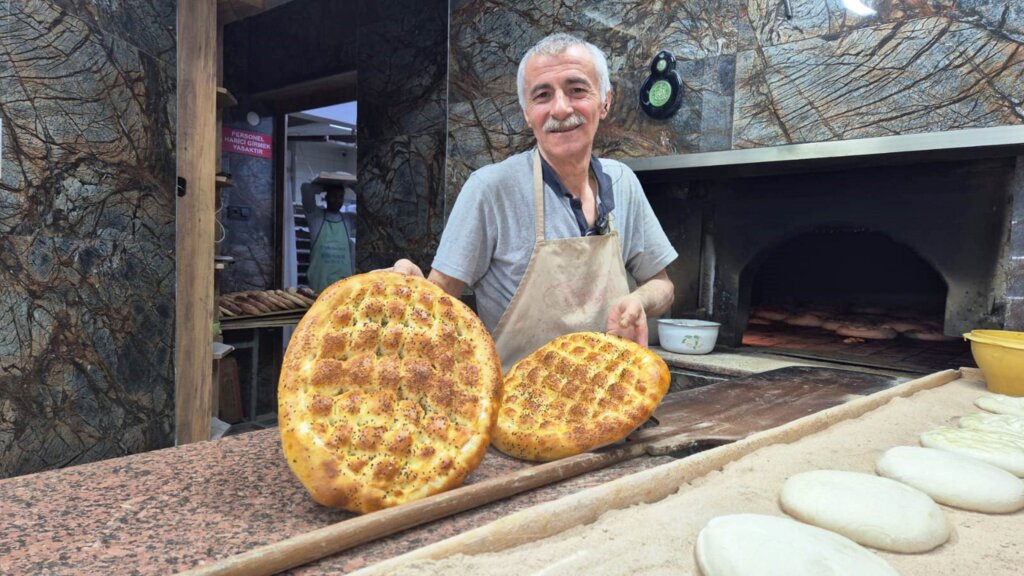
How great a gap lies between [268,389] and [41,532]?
4994 millimetres

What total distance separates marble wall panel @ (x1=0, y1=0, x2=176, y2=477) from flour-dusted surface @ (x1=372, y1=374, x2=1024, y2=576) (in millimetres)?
2308

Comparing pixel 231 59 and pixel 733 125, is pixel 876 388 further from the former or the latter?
pixel 231 59

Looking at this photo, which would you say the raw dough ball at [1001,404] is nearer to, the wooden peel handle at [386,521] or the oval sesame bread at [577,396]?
the oval sesame bread at [577,396]

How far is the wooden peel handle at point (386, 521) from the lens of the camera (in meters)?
0.59

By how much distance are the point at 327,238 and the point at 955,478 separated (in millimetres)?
5987

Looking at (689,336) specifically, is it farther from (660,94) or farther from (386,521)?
(386,521)

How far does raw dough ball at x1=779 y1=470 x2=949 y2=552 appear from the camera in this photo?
0.79 m

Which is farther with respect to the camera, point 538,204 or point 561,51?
point 538,204

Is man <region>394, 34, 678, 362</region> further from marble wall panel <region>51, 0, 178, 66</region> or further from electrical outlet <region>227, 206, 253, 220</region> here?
electrical outlet <region>227, 206, 253, 220</region>

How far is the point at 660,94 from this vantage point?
9.88ft

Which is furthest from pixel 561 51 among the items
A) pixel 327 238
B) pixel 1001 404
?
pixel 327 238

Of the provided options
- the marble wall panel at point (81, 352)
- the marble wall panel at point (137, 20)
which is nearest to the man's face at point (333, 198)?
the marble wall panel at point (137, 20)

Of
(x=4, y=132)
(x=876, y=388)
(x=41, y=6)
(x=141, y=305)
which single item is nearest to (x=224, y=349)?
(x=141, y=305)

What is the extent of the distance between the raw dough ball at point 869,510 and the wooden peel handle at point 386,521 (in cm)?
31
